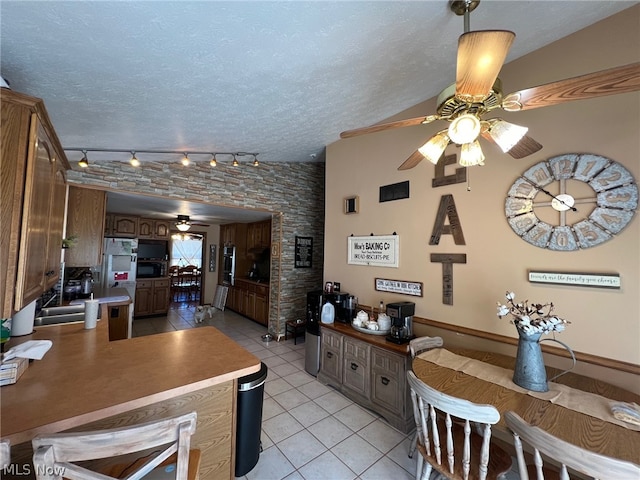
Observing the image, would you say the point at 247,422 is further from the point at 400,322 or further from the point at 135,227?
the point at 135,227

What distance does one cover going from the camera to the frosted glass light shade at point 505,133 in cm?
135

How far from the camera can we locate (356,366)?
270cm

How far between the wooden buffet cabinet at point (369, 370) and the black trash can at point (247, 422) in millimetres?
1197

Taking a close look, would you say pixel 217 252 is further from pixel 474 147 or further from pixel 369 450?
pixel 474 147

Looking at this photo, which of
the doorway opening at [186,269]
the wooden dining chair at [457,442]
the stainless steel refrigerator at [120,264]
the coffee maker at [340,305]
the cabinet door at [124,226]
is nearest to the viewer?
the wooden dining chair at [457,442]

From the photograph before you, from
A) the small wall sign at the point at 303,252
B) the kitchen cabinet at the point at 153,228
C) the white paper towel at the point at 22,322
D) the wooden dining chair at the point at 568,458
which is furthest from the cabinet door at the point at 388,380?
the kitchen cabinet at the point at 153,228

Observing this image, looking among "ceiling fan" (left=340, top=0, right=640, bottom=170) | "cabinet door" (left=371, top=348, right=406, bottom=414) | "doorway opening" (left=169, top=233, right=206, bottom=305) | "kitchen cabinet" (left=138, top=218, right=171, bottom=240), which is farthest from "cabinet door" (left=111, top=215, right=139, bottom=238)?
"ceiling fan" (left=340, top=0, right=640, bottom=170)

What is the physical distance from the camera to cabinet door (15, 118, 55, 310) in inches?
40.9

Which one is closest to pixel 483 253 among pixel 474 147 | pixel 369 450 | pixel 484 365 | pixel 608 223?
pixel 608 223

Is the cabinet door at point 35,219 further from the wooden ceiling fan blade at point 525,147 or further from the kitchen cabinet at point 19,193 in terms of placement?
the wooden ceiling fan blade at point 525,147

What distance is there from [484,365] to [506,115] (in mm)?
2050

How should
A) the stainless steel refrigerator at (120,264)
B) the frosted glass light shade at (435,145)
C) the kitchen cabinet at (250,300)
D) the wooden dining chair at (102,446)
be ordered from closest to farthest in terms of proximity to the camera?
the wooden dining chair at (102,446), the frosted glass light shade at (435,145), the stainless steel refrigerator at (120,264), the kitchen cabinet at (250,300)

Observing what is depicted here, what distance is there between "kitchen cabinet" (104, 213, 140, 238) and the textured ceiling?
121 inches

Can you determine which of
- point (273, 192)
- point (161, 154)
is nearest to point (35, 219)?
point (161, 154)
